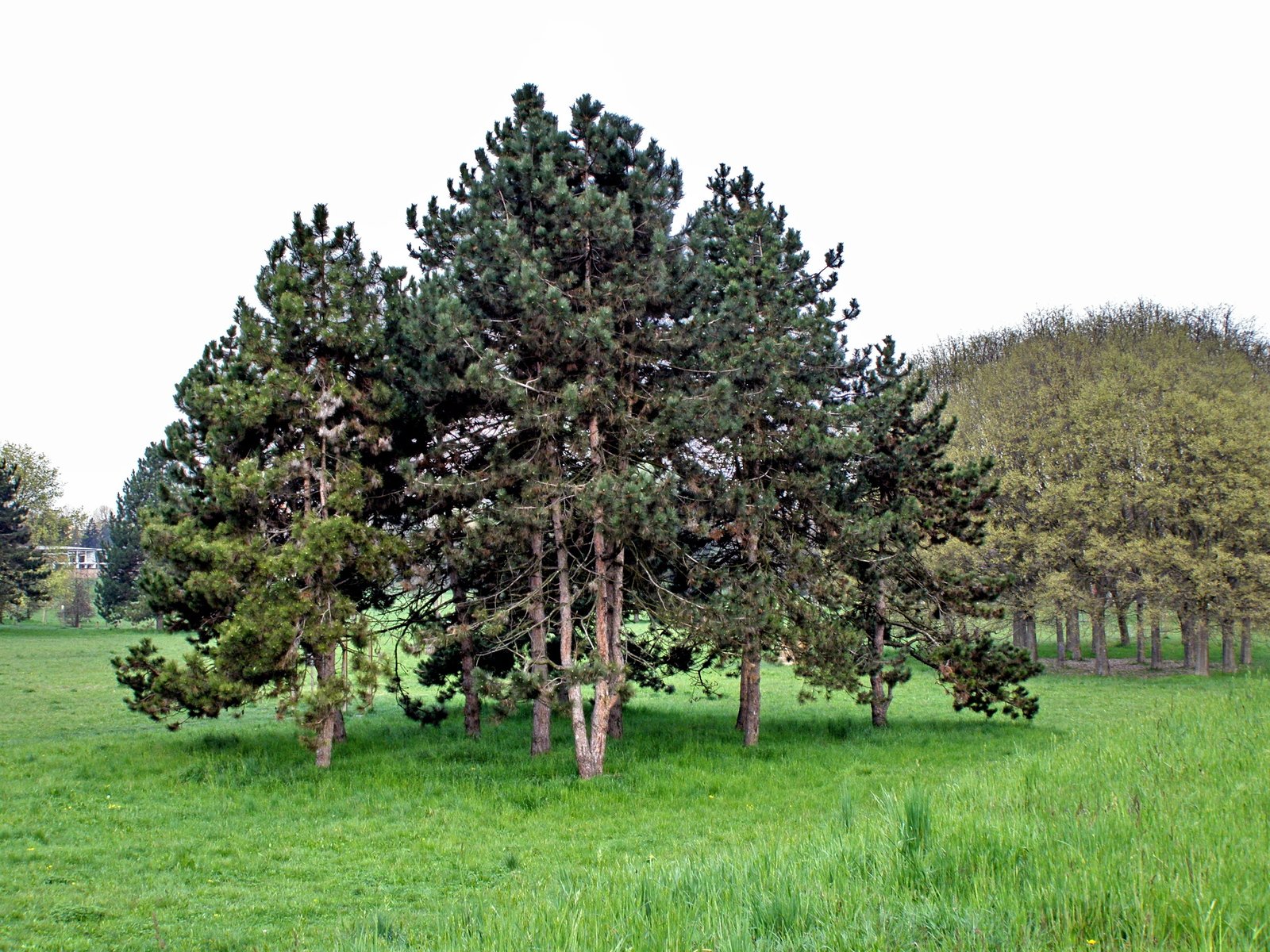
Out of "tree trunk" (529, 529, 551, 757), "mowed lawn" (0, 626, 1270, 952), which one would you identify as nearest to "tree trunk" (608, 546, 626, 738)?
"tree trunk" (529, 529, 551, 757)

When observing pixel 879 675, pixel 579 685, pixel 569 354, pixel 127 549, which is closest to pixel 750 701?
pixel 879 675

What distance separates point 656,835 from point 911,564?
12325 millimetres

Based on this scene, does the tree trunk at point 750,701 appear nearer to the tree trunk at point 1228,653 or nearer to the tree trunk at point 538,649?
the tree trunk at point 538,649

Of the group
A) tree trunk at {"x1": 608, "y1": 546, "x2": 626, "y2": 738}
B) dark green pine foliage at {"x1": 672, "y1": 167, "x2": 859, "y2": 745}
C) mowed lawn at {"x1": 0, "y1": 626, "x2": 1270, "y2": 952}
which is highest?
dark green pine foliage at {"x1": 672, "y1": 167, "x2": 859, "y2": 745}

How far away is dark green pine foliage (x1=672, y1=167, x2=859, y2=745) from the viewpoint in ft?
61.5

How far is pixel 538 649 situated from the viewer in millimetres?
19031

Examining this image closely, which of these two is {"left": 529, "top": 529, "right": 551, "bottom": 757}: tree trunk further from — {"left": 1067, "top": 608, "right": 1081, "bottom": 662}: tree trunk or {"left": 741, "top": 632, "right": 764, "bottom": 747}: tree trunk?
{"left": 1067, "top": 608, "right": 1081, "bottom": 662}: tree trunk

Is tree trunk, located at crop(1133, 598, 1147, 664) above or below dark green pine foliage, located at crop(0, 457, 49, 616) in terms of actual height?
below

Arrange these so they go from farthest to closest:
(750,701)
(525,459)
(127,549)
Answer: (127,549), (750,701), (525,459)

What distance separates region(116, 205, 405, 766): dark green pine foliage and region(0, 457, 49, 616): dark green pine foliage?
149 feet

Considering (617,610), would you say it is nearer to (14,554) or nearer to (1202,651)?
(1202,651)

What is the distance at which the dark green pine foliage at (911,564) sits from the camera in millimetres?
22312

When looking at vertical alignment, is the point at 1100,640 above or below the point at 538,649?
below

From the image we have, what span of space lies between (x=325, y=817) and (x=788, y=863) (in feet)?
35.7
